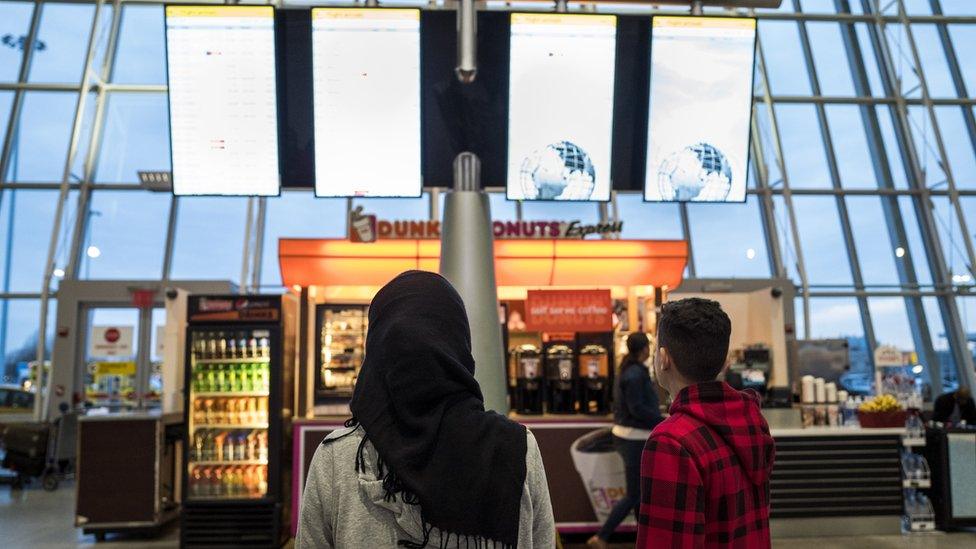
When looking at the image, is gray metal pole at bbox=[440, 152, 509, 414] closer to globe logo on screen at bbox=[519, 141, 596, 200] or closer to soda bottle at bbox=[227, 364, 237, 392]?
globe logo on screen at bbox=[519, 141, 596, 200]

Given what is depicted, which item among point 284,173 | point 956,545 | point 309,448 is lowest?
point 956,545

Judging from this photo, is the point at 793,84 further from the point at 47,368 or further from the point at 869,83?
the point at 47,368

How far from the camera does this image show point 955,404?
27.5 feet

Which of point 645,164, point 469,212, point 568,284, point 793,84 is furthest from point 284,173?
point 793,84

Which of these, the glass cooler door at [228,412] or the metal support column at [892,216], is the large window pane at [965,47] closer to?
the metal support column at [892,216]

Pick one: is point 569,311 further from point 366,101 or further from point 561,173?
point 366,101

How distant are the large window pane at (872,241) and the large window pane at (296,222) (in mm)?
7899

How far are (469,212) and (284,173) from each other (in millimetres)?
1084

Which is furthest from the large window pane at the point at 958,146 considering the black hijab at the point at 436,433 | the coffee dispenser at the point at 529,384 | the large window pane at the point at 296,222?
the black hijab at the point at 436,433

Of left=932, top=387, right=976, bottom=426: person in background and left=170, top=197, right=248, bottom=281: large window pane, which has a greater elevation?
left=170, top=197, right=248, bottom=281: large window pane

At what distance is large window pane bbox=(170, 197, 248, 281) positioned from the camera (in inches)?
474

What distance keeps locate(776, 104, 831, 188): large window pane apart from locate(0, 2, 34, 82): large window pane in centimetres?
1178

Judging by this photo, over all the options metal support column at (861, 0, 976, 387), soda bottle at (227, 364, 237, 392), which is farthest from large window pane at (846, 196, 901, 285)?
soda bottle at (227, 364, 237, 392)

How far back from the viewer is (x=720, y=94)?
161 inches
